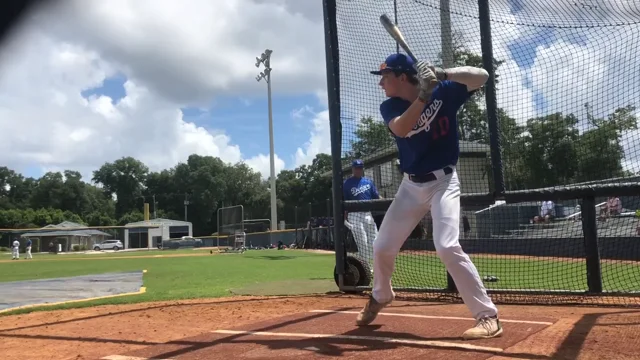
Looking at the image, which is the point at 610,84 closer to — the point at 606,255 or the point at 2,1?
the point at 606,255

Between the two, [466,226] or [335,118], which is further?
[466,226]

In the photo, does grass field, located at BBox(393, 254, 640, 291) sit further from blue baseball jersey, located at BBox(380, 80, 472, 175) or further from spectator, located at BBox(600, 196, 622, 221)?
blue baseball jersey, located at BBox(380, 80, 472, 175)

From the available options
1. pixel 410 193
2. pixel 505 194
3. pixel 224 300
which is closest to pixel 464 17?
pixel 505 194

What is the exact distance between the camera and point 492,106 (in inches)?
213

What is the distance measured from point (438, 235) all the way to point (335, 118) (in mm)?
3198

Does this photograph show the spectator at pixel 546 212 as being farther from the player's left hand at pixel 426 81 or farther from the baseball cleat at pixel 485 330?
the player's left hand at pixel 426 81

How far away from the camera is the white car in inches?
2219

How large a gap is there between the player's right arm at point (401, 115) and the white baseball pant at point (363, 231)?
12.0 ft

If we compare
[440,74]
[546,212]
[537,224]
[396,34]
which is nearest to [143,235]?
[537,224]

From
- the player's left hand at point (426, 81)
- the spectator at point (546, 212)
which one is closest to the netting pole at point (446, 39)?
the spectator at point (546, 212)

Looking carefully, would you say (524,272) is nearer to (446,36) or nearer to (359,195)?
(359,195)

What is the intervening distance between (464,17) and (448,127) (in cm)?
236

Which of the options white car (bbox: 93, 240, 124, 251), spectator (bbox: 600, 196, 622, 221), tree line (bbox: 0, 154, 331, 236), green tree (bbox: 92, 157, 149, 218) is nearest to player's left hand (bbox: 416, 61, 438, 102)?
spectator (bbox: 600, 196, 622, 221)

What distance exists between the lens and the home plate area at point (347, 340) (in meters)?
3.37
